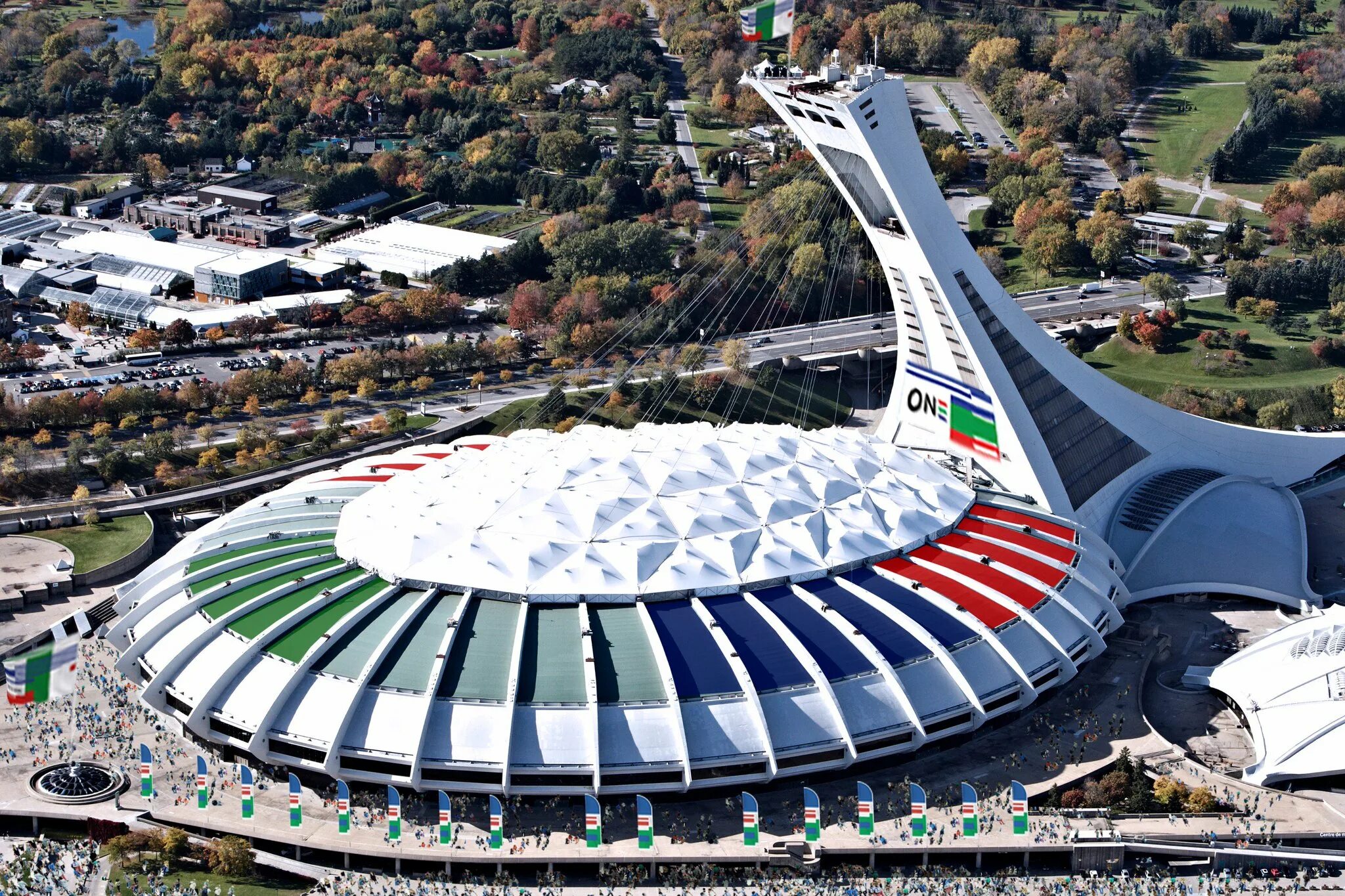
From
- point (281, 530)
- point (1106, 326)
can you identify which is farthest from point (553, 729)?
point (1106, 326)

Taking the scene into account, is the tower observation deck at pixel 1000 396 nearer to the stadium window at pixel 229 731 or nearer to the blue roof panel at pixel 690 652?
the blue roof panel at pixel 690 652

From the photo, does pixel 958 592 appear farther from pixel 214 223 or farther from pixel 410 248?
pixel 214 223

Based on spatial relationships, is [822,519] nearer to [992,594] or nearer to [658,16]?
[992,594]

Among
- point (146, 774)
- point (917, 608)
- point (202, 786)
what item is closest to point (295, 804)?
point (202, 786)

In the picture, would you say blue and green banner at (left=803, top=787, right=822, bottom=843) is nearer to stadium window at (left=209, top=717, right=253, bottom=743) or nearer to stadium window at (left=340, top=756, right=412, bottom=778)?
stadium window at (left=340, top=756, right=412, bottom=778)

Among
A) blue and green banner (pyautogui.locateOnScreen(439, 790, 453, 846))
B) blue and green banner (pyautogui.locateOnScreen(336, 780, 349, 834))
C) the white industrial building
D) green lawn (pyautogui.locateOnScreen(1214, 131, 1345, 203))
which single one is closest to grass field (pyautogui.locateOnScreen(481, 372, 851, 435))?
the white industrial building

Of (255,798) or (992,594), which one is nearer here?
(255,798)

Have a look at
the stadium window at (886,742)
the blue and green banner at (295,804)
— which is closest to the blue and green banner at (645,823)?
the stadium window at (886,742)
